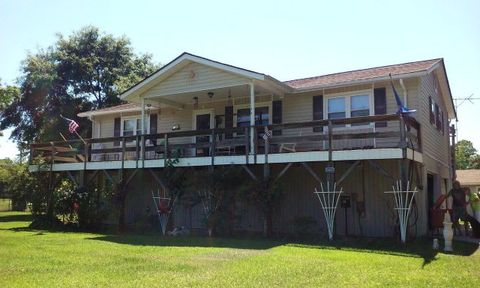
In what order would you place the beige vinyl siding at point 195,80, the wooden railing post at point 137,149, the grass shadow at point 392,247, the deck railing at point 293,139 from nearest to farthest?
the grass shadow at point 392,247
the deck railing at point 293,139
the beige vinyl siding at point 195,80
the wooden railing post at point 137,149

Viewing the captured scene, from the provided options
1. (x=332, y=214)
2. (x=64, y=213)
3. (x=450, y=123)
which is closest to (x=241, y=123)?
(x=332, y=214)

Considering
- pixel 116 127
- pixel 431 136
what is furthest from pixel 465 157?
pixel 116 127

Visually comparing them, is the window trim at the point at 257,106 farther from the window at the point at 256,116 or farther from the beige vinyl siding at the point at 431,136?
the beige vinyl siding at the point at 431,136

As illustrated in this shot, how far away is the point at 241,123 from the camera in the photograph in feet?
57.5

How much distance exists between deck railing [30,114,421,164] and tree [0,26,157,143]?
44.7ft

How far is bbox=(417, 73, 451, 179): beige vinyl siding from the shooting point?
598 inches

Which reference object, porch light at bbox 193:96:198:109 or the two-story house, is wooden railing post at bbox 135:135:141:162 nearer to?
the two-story house

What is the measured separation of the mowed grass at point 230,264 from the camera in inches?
282

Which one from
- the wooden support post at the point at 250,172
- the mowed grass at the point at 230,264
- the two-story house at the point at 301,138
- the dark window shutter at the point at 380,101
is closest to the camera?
the mowed grass at the point at 230,264

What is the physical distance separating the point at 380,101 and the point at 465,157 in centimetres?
6795

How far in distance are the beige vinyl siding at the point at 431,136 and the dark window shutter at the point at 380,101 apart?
3.44 ft

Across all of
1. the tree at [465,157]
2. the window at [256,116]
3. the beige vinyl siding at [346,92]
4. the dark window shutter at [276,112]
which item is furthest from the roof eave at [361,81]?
the tree at [465,157]

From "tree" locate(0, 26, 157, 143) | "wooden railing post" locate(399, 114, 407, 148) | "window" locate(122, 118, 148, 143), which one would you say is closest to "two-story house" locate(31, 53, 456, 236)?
"wooden railing post" locate(399, 114, 407, 148)

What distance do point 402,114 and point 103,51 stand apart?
2800cm
